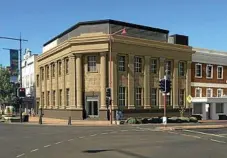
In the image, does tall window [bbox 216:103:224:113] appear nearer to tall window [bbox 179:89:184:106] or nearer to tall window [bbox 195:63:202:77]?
tall window [bbox 195:63:202:77]

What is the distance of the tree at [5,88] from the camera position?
79188 mm

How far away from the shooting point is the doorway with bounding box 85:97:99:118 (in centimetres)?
4859

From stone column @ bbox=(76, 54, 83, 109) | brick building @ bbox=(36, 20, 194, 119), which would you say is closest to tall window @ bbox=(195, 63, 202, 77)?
brick building @ bbox=(36, 20, 194, 119)

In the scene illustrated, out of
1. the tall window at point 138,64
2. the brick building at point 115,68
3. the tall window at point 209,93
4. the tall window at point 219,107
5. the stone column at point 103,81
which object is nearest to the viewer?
the stone column at point 103,81

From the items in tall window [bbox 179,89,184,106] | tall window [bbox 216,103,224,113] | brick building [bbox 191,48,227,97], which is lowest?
tall window [bbox 216,103,224,113]

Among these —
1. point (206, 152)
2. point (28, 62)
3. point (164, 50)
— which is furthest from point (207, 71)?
point (206, 152)

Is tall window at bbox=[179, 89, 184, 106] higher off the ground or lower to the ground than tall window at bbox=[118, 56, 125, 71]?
lower

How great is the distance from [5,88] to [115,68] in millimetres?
39149

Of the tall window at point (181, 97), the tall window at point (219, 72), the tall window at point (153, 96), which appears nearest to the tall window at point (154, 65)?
the tall window at point (153, 96)

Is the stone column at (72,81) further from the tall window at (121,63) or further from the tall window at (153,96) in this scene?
the tall window at (153,96)

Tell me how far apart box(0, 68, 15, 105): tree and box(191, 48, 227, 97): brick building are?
134 ft

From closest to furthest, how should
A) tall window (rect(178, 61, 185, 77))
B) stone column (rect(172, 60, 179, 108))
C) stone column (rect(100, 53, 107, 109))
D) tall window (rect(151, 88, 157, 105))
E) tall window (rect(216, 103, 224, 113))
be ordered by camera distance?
stone column (rect(100, 53, 107, 109)), tall window (rect(151, 88, 157, 105)), stone column (rect(172, 60, 179, 108)), tall window (rect(178, 61, 185, 77)), tall window (rect(216, 103, 224, 113))

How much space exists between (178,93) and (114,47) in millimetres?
13181

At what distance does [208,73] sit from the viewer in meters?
59.8
